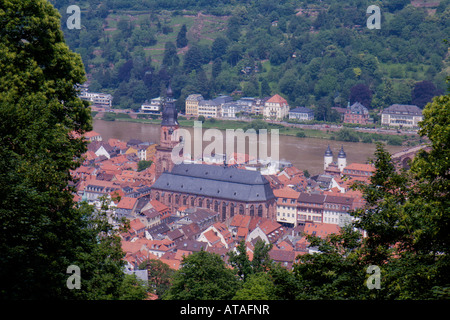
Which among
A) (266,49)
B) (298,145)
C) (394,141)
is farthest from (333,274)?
(266,49)

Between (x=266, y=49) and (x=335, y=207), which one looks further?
(x=266, y=49)

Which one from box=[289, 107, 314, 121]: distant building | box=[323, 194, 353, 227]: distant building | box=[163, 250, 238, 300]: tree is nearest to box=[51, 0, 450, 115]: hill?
box=[289, 107, 314, 121]: distant building

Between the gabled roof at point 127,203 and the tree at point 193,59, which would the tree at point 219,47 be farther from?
the gabled roof at point 127,203

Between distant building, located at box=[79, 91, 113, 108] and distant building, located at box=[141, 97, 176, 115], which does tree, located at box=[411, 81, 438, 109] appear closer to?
distant building, located at box=[141, 97, 176, 115]

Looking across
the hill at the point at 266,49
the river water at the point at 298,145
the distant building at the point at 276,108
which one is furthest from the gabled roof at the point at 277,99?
the river water at the point at 298,145

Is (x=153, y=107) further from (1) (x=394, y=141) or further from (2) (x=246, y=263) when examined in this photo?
(2) (x=246, y=263)

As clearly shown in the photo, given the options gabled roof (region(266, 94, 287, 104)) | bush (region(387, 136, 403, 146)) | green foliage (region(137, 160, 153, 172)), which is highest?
gabled roof (region(266, 94, 287, 104))


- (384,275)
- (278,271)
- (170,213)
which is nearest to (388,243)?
(384,275)
